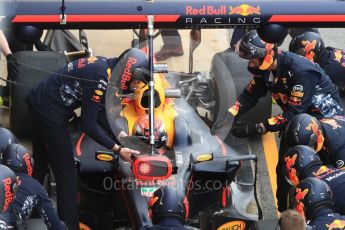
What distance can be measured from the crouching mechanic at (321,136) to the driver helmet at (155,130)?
3.03 feet

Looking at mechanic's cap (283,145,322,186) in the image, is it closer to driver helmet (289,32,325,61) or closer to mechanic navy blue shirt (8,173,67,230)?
mechanic navy blue shirt (8,173,67,230)

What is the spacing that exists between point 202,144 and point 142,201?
32.5 inches

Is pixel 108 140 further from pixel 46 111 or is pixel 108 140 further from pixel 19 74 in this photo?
pixel 19 74

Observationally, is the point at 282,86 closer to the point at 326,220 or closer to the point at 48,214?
the point at 326,220

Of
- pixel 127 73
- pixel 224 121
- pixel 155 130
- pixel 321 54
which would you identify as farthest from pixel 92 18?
pixel 321 54

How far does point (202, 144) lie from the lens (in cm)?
664

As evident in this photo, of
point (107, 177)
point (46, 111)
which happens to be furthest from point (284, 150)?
point (46, 111)

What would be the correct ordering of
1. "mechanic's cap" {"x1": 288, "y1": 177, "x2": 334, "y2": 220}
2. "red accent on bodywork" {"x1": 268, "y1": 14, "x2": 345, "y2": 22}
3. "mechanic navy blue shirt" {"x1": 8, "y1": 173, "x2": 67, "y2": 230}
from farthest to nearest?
1. "red accent on bodywork" {"x1": 268, "y1": 14, "x2": 345, "y2": 22}
2. "mechanic navy blue shirt" {"x1": 8, "y1": 173, "x2": 67, "y2": 230}
3. "mechanic's cap" {"x1": 288, "y1": 177, "x2": 334, "y2": 220}

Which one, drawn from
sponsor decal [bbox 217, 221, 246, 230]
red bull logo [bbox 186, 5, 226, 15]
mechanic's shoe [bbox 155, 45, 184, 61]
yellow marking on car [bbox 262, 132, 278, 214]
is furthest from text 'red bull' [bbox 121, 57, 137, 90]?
mechanic's shoe [bbox 155, 45, 184, 61]

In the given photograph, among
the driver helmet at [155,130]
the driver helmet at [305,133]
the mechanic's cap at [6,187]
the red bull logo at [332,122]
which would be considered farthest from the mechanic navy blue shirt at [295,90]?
the mechanic's cap at [6,187]

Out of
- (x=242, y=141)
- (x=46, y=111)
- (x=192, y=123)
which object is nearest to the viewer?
(x=46, y=111)

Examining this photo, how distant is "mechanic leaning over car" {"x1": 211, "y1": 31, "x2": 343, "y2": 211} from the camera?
7137mm

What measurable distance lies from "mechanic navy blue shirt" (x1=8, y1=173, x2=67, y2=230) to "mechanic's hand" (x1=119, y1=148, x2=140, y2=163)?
2.00 ft

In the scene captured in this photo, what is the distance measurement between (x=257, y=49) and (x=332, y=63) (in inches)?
49.7
